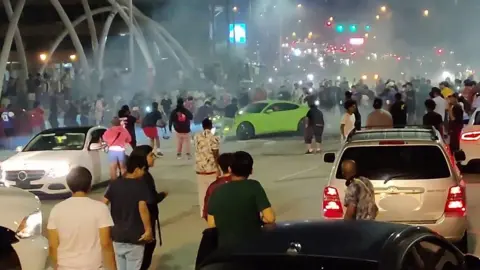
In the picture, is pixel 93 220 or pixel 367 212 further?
pixel 367 212

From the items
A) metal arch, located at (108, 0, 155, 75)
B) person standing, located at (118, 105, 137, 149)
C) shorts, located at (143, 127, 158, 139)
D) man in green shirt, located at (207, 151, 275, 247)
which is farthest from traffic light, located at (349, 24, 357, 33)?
man in green shirt, located at (207, 151, 275, 247)

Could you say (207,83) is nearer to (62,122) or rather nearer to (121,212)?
(62,122)

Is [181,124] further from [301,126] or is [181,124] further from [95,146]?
[301,126]

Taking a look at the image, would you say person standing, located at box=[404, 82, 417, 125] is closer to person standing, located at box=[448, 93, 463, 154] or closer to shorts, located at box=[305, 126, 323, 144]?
shorts, located at box=[305, 126, 323, 144]

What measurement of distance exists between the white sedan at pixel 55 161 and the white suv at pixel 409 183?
315 inches

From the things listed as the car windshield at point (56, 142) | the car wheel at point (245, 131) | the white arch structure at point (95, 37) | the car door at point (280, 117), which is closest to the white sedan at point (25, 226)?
the car windshield at point (56, 142)

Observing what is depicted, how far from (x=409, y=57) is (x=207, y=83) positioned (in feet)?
143

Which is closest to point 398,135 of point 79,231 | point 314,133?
point 79,231

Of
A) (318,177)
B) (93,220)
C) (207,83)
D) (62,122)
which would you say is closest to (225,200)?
(93,220)

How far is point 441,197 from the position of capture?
8.74 metres

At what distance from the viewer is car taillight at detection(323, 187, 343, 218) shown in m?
8.77

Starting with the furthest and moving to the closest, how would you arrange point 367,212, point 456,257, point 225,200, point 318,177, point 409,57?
point 409,57 < point 318,177 < point 367,212 < point 225,200 < point 456,257

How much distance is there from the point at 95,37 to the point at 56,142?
140 feet

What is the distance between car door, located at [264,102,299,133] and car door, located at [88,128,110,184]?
40.4ft
